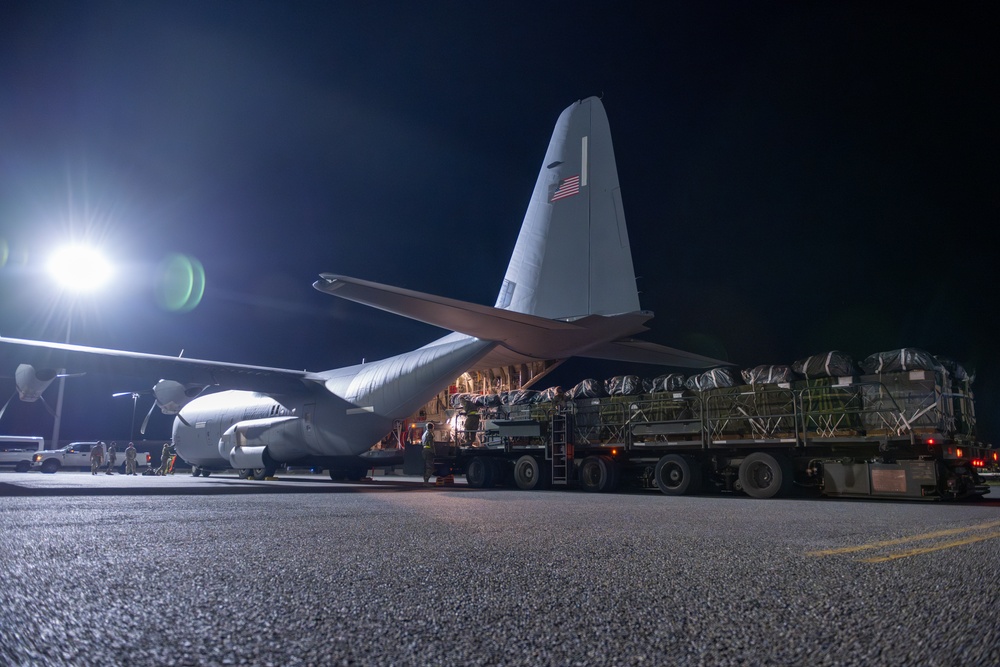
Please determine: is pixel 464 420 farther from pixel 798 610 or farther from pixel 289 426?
pixel 798 610

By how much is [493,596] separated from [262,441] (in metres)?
22.2

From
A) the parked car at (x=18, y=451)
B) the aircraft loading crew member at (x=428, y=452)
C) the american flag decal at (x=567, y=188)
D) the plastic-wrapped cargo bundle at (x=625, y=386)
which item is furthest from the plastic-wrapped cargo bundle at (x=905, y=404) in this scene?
the parked car at (x=18, y=451)

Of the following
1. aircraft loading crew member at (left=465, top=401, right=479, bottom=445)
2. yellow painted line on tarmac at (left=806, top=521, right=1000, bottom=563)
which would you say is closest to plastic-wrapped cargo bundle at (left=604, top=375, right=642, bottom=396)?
aircraft loading crew member at (left=465, top=401, right=479, bottom=445)

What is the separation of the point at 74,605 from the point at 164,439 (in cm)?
5962

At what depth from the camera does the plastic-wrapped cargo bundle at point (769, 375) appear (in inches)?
535

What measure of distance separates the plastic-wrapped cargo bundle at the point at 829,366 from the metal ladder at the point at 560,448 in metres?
5.82

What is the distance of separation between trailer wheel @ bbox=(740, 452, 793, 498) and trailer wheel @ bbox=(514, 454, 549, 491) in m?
5.26

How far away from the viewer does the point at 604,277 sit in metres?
16.6

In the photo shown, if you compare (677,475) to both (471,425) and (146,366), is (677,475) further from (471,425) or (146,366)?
(146,366)

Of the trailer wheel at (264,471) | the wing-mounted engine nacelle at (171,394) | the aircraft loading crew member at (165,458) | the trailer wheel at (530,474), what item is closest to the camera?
the trailer wheel at (530,474)

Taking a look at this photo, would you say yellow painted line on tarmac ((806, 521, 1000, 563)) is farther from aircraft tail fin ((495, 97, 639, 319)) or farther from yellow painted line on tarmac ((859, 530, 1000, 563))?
aircraft tail fin ((495, 97, 639, 319))

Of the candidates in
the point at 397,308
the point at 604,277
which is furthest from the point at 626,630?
the point at 604,277

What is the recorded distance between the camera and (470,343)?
57.8 feet

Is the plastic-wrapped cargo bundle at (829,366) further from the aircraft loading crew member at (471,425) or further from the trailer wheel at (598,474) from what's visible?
the aircraft loading crew member at (471,425)
